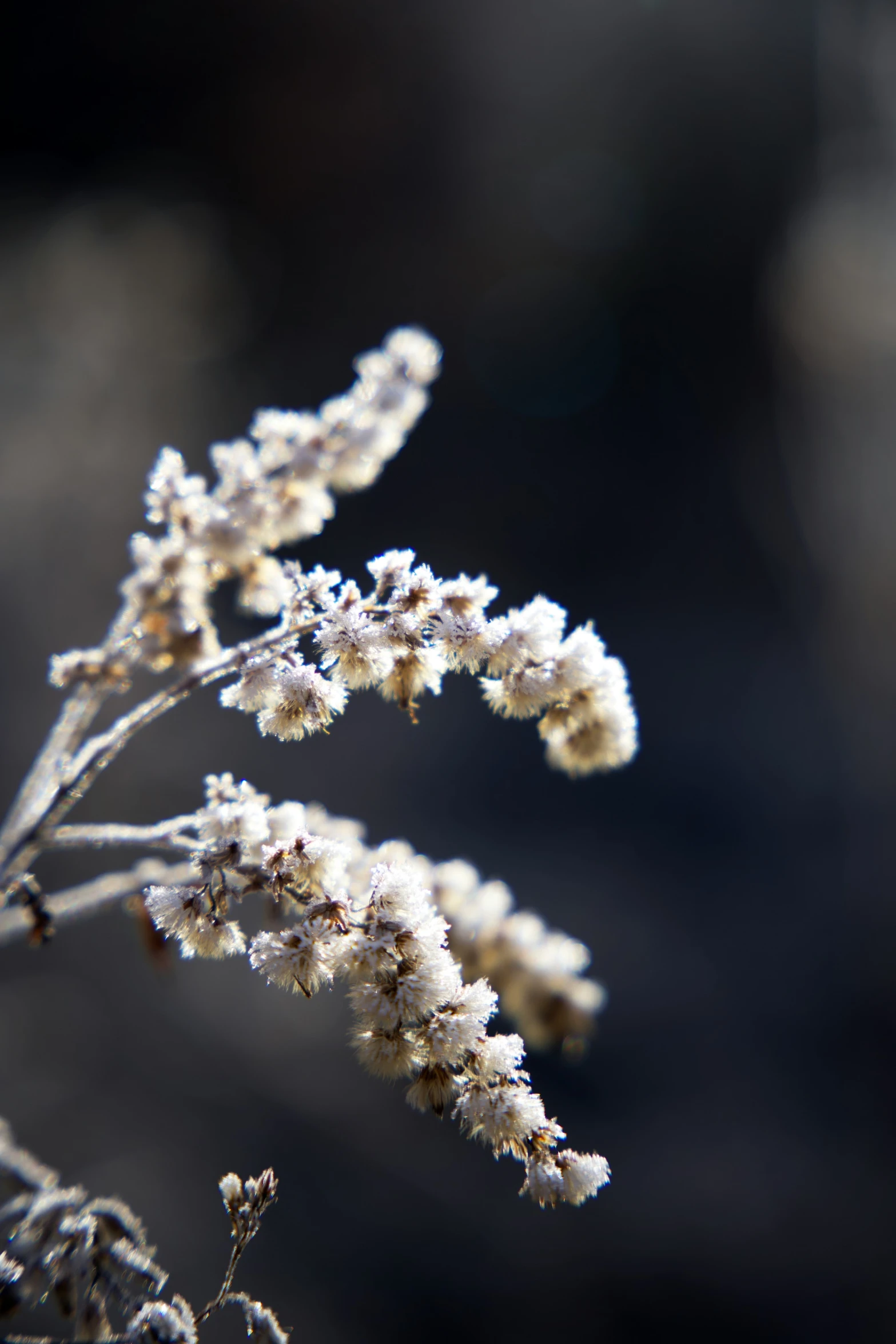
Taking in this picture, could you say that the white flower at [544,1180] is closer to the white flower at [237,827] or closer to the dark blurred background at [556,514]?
the white flower at [237,827]

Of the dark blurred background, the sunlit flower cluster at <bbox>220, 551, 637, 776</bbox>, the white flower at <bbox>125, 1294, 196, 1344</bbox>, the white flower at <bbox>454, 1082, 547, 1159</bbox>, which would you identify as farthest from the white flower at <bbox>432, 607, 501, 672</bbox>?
the dark blurred background

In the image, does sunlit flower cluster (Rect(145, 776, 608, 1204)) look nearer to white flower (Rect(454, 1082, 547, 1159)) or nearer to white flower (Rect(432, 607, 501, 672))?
white flower (Rect(454, 1082, 547, 1159))

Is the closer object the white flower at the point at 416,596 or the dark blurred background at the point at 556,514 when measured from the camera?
the white flower at the point at 416,596

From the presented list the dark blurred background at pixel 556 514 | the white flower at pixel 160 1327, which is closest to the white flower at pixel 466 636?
the white flower at pixel 160 1327

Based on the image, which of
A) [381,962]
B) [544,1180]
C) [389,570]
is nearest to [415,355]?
[389,570]

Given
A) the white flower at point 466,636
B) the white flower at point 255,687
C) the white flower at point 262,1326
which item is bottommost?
the white flower at point 262,1326

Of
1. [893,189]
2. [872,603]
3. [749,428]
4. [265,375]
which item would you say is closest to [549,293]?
[749,428]
